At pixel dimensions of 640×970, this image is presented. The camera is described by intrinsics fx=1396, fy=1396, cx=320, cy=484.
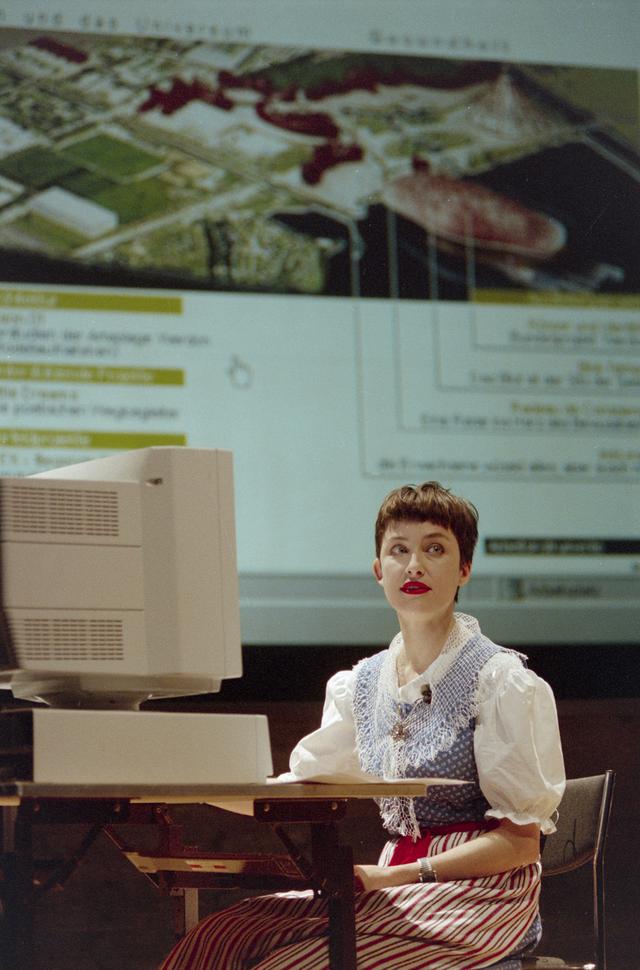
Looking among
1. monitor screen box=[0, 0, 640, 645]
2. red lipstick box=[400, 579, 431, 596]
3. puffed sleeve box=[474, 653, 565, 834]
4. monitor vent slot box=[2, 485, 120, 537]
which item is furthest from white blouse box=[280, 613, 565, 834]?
monitor screen box=[0, 0, 640, 645]

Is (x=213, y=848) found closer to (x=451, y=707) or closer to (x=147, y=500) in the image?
(x=451, y=707)

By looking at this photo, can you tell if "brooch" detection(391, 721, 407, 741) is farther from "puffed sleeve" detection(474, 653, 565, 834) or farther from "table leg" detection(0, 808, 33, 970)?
"table leg" detection(0, 808, 33, 970)

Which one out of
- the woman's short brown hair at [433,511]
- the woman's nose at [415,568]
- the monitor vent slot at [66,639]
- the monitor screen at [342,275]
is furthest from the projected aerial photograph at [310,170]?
the monitor vent slot at [66,639]

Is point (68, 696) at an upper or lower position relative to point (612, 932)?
upper

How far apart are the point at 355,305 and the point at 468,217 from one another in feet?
1.40

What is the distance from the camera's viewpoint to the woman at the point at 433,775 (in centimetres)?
202

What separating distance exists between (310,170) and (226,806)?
7.47ft

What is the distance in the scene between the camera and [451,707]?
86.7 inches

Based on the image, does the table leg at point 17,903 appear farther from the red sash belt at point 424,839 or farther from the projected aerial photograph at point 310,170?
the projected aerial photograph at point 310,170

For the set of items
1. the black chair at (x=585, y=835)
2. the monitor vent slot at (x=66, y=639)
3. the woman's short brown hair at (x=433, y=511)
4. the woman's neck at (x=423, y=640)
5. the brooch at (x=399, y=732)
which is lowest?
the black chair at (x=585, y=835)

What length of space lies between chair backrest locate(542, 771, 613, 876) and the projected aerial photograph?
5.35 feet

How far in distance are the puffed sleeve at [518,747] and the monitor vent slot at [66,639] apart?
592 mm

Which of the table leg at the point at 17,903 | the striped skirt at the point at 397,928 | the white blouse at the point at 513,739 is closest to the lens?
the table leg at the point at 17,903

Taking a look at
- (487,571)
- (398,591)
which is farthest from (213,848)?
(398,591)
